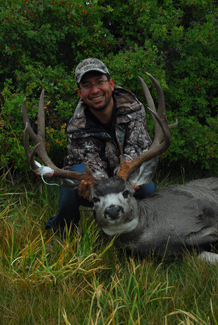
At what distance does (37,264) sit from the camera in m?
3.08

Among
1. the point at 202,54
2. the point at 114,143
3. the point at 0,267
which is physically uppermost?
the point at 202,54

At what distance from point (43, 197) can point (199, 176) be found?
259cm

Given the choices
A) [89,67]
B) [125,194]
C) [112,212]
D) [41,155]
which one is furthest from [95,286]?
[89,67]

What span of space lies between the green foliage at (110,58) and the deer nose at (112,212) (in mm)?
1930

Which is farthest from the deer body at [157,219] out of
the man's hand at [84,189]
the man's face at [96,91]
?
the man's face at [96,91]

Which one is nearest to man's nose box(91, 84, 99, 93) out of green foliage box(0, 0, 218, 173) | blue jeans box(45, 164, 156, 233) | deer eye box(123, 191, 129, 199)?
blue jeans box(45, 164, 156, 233)

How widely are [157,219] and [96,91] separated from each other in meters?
1.48

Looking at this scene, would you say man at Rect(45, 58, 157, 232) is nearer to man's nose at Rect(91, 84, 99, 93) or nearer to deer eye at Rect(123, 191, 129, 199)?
man's nose at Rect(91, 84, 99, 93)

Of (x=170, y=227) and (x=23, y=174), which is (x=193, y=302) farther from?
(x=23, y=174)

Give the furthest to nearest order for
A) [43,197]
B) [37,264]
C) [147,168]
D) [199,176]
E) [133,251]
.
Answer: [199,176] → [43,197] → [147,168] → [133,251] → [37,264]

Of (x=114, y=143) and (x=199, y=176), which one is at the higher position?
(x=114, y=143)

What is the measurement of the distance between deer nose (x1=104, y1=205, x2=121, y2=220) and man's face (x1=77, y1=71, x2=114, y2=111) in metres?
1.37

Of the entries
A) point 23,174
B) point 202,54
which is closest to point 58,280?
point 23,174

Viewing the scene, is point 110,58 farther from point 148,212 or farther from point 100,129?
point 148,212
